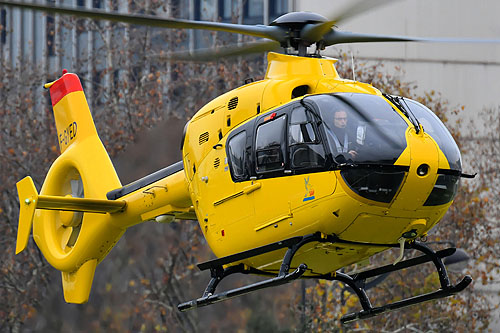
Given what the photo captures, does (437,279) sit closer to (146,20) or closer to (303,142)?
(303,142)

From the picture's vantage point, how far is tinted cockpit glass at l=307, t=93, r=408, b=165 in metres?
10.1

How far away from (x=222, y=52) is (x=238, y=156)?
1.32 m

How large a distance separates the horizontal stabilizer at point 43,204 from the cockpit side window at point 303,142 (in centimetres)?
392

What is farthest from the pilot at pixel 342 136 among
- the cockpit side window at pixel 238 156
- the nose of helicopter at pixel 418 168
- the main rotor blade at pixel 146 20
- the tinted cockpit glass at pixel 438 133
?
the main rotor blade at pixel 146 20

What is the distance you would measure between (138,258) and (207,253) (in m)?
3.16

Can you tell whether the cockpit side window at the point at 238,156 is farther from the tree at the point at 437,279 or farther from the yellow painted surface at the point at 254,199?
the tree at the point at 437,279

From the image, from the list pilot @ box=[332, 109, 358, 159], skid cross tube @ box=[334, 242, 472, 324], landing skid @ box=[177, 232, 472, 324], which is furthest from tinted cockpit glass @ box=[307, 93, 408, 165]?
skid cross tube @ box=[334, 242, 472, 324]

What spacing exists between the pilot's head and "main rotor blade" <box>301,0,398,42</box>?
998 millimetres

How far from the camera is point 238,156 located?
36.8ft

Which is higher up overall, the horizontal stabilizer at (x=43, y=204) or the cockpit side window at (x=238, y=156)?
the cockpit side window at (x=238, y=156)

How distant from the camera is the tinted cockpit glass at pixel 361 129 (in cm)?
1011

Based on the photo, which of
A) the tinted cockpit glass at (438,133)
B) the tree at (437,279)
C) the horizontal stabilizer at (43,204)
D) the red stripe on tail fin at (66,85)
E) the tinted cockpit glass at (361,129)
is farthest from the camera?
the tree at (437,279)

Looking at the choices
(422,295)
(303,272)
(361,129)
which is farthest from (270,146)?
(422,295)

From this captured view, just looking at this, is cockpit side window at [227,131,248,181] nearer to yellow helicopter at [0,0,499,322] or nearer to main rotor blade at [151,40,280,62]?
yellow helicopter at [0,0,499,322]
